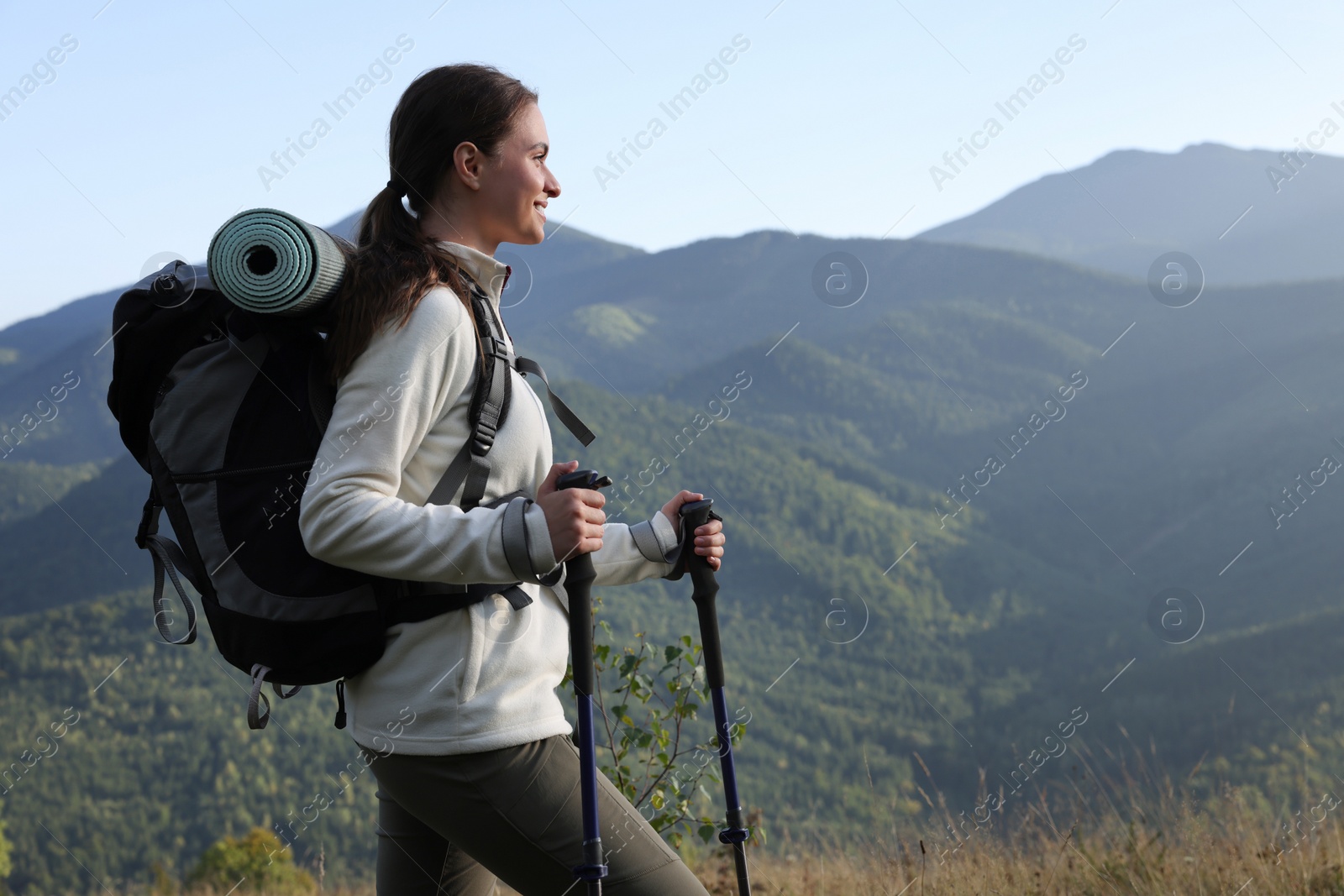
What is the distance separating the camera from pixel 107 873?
3872 cm

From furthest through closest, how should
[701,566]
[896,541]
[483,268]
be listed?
1. [896,541]
2. [701,566]
3. [483,268]

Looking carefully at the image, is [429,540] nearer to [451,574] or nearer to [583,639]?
[451,574]

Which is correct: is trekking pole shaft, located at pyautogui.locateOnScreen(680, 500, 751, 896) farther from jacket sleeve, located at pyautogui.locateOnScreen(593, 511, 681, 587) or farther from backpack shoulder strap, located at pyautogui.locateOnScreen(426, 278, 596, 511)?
backpack shoulder strap, located at pyautogui.locateOnScreen(426, 278, 596, 511)

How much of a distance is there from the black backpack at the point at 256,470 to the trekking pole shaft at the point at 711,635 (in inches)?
17.6

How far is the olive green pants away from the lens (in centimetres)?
155

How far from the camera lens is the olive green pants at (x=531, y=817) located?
1.55 meters

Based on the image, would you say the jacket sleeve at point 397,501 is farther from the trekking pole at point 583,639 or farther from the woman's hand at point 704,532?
the woman's hand at point 704,532

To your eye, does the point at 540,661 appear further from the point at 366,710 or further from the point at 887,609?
the point at 887,609

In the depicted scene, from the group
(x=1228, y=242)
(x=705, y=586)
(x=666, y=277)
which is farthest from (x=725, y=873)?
(x=1228, y=242)

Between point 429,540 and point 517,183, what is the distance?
0.68m

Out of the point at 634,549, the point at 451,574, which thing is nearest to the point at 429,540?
the point at 451,574

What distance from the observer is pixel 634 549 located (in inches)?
79.1

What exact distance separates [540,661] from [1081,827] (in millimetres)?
2760

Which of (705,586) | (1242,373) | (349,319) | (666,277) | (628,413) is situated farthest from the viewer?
(666,277)
